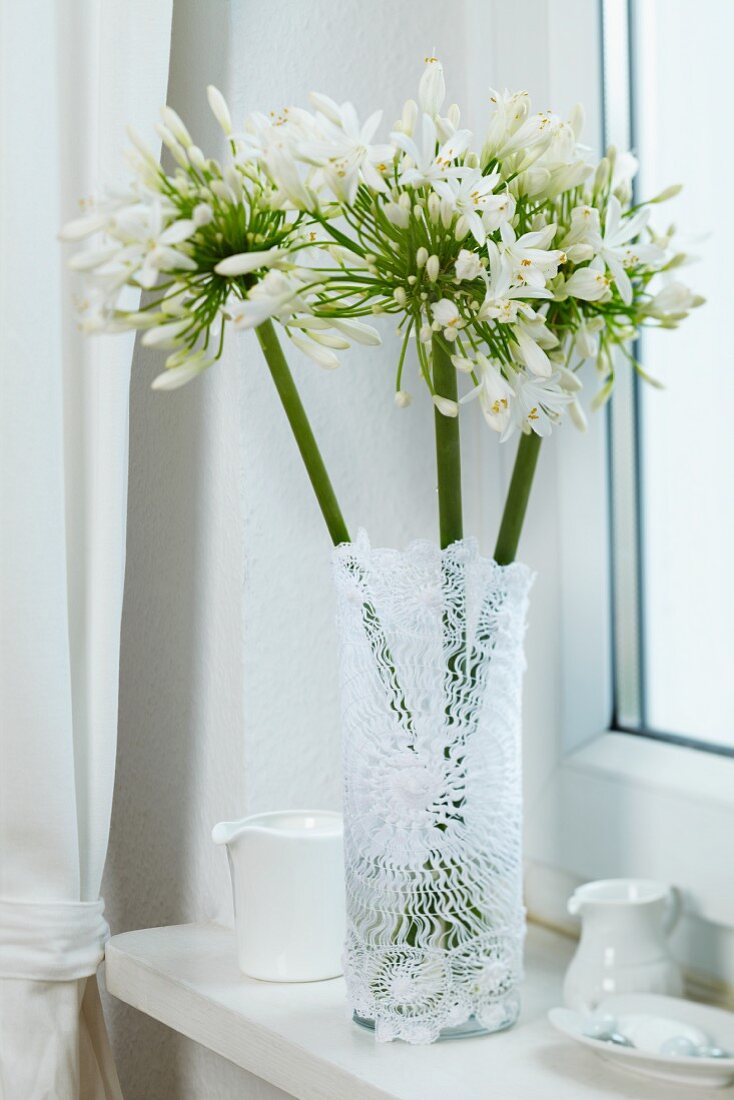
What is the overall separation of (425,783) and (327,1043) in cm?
16

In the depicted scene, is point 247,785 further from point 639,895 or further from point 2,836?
point 639,895

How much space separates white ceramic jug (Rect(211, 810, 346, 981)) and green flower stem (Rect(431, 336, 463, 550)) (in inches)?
8.5

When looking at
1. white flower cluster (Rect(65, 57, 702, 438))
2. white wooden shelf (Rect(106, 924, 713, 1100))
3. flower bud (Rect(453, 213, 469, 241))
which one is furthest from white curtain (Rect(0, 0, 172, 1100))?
flower bud (Rect(453, 213, 469, 241))

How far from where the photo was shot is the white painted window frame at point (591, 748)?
862 millimetres

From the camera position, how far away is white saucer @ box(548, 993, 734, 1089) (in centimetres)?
66

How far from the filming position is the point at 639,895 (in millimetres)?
829

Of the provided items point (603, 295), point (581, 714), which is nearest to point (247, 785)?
point (581, 714)

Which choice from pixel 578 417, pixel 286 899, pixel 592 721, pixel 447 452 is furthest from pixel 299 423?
pixel 592 721

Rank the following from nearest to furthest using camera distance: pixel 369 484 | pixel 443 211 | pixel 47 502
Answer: pixel 443 211, pixel 47 502, pixel 369 484

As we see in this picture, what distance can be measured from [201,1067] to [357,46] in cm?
78

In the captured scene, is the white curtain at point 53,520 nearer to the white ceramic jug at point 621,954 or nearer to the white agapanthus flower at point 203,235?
the white agapanthus flower at point 203,235

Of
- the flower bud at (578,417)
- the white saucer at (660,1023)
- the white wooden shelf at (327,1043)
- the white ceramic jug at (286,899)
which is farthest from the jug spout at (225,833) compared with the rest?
the flower bud at (578,417)

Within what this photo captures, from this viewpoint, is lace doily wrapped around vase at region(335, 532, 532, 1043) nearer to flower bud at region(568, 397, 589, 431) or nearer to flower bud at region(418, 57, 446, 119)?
flower bud at region(568, 397, 589, 431)

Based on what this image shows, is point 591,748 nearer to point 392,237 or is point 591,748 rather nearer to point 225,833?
point 225,833
